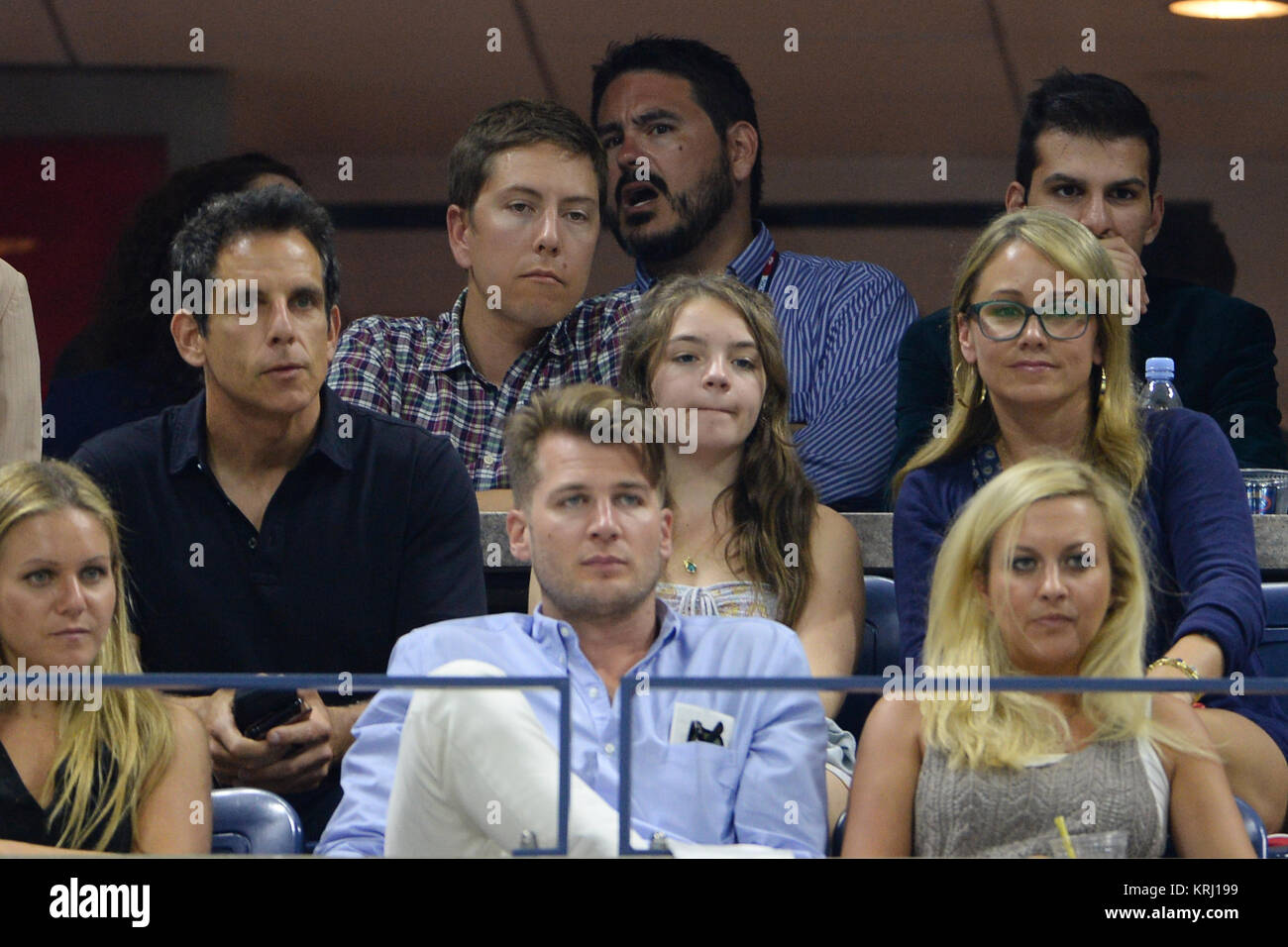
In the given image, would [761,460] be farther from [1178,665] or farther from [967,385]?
[1178,665]

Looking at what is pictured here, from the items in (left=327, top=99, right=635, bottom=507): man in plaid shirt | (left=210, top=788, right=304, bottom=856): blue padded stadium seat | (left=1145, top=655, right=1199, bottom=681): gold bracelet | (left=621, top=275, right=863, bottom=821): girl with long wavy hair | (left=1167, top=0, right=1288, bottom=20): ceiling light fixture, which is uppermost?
(left=1167, top=0, right=1288, bottom=20): ceiling light fixture

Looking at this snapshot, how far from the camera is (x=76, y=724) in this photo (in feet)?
6.43

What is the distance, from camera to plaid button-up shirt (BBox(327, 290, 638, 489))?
292cm

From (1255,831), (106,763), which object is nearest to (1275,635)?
(1255,831)

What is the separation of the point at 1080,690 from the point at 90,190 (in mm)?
2428

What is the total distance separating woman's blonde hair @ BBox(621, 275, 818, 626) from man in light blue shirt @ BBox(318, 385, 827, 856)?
12.3 inches

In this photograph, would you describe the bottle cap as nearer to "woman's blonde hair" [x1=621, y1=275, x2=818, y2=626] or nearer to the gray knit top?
"woman's blonde hair" [x1=621, y1=275, x2=818, y2=626]

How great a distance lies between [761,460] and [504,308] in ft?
1.97

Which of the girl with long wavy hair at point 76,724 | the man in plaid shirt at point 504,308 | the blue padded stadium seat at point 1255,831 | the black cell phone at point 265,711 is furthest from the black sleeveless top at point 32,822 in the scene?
the blue padded stadium seat at point 1255,831

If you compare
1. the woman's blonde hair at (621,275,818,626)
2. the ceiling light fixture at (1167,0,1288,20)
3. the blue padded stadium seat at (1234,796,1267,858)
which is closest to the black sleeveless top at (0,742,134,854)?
the woman's blonde hair at (621,275,818,626)

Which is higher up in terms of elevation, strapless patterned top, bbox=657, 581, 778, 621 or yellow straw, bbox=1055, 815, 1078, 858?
strapless patterned top, bbox=657, 581, 778, 621

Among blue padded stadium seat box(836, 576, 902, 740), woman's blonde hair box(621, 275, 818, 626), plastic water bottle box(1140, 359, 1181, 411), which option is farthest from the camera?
plastic water bottle box(1140, 359, 1181, 411)
